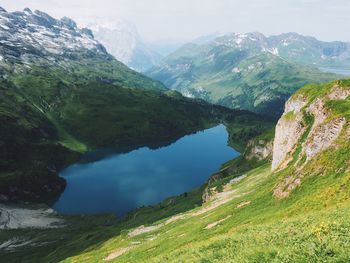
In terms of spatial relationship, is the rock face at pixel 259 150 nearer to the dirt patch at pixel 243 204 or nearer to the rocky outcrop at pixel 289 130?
the rocky outcrop at pixel 289 130

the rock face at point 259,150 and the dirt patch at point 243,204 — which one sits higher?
the dirt patch at point 243,204

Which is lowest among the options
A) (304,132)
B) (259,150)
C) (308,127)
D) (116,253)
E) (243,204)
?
(259,150)

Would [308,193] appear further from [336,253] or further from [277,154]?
[277,154]

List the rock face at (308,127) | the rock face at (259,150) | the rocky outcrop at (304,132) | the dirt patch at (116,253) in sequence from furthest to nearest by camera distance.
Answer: the rock face at (259,150), the dirt patch at (116,253), the rock face at (308,127), the rocky outcrop at (304,132)

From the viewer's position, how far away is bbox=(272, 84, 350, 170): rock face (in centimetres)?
5941

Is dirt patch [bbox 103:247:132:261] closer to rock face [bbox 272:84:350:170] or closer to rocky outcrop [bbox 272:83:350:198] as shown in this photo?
rocky outcrop [bbox 272:83:350:198]

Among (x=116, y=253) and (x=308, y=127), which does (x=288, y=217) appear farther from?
(x=308, y=127)

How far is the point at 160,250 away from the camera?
194ft

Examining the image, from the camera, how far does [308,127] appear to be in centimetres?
8738

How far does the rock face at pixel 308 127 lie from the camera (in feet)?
195

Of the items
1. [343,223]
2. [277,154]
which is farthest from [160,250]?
[277,154]

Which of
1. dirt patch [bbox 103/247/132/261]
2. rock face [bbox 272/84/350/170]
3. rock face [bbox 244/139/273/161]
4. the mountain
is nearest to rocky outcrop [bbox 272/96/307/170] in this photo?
rock face [bbox 272/84/350/170]

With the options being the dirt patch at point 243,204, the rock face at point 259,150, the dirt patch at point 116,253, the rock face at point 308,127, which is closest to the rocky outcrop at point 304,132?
the rock face at point 308,127

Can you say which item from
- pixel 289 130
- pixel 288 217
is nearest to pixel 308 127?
pixel 289 130
